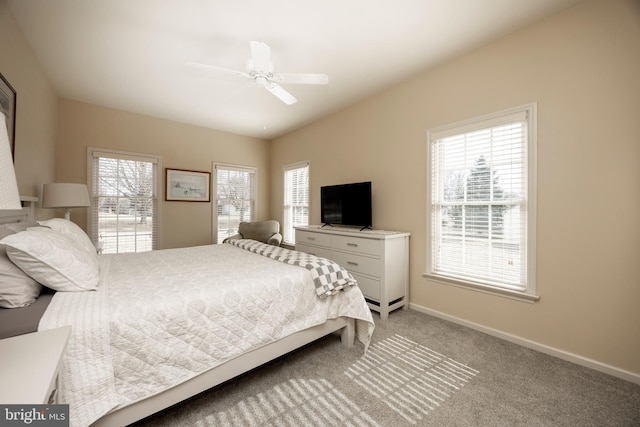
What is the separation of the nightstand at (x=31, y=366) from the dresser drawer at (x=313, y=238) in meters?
2.68

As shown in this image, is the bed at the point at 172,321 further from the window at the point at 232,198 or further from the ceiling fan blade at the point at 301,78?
the window at the point at 232,198

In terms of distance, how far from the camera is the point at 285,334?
5.79 ft

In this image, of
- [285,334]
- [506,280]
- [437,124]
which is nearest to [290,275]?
[285,334]

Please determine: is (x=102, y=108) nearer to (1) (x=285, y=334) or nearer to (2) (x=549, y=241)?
(1) (x=285, y=334)

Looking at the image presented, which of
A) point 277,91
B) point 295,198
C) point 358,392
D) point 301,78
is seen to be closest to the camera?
point 358,392

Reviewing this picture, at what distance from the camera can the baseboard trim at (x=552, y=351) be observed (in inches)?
71.0

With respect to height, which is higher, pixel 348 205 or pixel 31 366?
pixel 348 205

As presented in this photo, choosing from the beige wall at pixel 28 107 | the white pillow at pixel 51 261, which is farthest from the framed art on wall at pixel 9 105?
the white pillow at pixel 51 261

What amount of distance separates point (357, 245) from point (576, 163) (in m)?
1.99

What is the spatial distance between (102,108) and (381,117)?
397 centimetres

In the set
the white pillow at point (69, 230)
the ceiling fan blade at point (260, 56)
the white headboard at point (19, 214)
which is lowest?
the white pillow at point (69, 230)
